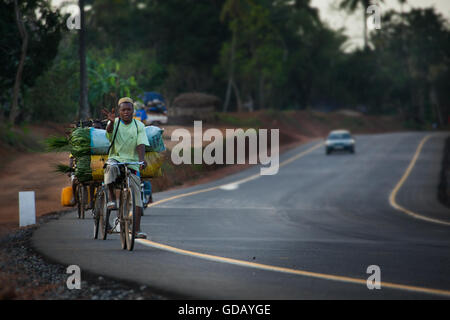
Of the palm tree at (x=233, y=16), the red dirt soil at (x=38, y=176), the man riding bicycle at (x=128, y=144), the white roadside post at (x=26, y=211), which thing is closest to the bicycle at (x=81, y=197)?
the red dirt soil at (x=38, y=176)

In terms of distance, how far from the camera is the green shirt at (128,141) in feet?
35.3

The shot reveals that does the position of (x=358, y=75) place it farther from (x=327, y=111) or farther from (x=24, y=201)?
(x=24, y=201)

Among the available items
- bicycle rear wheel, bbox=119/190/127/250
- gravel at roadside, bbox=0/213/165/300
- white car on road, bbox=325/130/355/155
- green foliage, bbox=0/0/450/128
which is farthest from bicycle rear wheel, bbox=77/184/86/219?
white car on road, bbox=325/130/355/155

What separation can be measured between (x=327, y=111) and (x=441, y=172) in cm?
6822

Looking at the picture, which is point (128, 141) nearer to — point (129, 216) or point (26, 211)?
point (129, 216)

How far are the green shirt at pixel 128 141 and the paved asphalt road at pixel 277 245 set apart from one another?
4.51 ft

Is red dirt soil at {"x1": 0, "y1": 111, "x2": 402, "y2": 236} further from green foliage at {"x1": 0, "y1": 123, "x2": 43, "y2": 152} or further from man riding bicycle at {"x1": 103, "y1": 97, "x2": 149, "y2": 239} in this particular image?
man riding bicycle at {"x1": 103, "y1": 97, "x2": 149, "y2": 239}

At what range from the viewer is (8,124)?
39656 millimetres

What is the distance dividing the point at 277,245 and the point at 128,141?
3.43 m

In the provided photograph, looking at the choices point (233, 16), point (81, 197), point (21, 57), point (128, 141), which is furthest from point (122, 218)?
point (233, 16)

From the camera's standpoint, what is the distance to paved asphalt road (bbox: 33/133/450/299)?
8102 mm

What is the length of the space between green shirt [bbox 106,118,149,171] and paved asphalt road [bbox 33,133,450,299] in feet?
4.51

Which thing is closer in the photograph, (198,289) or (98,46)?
(198,289)
